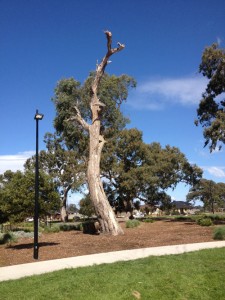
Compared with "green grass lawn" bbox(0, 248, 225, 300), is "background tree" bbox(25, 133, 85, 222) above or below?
above

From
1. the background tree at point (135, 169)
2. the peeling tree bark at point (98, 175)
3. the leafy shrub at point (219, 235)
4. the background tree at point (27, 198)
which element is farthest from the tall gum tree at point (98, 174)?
the background tree at point (135, 169)

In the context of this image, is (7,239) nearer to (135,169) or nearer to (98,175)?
(98,175)

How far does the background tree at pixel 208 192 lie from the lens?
327 ft

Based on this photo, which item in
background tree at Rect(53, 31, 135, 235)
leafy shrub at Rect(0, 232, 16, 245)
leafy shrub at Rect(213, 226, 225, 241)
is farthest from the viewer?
background tree at Rect(53, 31, 135, 235)

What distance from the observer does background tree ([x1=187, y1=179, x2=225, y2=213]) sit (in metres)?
99.8

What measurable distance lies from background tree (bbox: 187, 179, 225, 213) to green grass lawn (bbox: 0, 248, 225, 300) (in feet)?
303

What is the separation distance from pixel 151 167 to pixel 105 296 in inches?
1298

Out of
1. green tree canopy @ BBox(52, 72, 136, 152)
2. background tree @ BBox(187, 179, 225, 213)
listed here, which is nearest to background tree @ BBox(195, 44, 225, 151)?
green tree canopy @ BBox(52, 72, 136, 152)

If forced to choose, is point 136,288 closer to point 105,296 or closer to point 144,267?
point 105,296

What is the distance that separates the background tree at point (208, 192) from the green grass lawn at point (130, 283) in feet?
303

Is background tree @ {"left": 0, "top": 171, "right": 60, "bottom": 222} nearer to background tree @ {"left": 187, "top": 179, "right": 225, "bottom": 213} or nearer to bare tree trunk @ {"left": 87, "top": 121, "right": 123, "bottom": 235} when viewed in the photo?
bare tree trunk @ {"left": 87, "top": 121, "right": 123, "bottom": 235}

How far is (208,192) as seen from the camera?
101 metres

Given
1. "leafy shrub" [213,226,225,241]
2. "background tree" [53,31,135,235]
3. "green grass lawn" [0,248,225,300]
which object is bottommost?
"green grass lawn" [0,248,225,300]

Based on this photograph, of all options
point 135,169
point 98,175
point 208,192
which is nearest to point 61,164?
point 135,169
